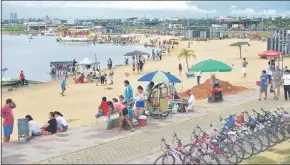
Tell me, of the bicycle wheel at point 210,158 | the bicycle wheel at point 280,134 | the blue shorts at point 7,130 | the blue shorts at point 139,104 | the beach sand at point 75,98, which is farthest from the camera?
the beach sand at point 75,98

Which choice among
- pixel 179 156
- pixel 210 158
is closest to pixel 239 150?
pixel 210 158

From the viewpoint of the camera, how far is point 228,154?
894cm

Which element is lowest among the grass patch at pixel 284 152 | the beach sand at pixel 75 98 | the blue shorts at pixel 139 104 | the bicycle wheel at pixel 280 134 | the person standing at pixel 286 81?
the beach sand at pixel 75 98

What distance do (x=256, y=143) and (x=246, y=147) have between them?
49cm

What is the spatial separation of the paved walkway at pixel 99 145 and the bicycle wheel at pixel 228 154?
1.82m

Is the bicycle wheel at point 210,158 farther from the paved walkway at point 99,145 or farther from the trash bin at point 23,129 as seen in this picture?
the trash bin at point 23,129

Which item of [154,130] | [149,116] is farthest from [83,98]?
[154,130]

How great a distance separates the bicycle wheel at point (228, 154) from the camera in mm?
8859

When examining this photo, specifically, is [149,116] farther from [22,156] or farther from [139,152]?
[22,156]

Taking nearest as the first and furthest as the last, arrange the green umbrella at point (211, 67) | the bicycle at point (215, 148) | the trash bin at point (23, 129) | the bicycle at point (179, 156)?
the bicycle at point (179, 156)
the bicycle at point (215, 148)
the trash bin at point (23, 129)
the green umbrella at point (211, 67)

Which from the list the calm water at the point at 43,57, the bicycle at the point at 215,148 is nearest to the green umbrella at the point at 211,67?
the bicycle at the point at 215,148

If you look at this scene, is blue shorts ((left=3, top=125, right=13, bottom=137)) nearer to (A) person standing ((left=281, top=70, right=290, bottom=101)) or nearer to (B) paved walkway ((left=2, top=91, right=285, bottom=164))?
(B) paved walkway ((left=2, top=91, right=285, bottom=164))

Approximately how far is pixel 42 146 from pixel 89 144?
3.81 ft

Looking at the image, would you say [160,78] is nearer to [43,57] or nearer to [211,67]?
[211,67]
